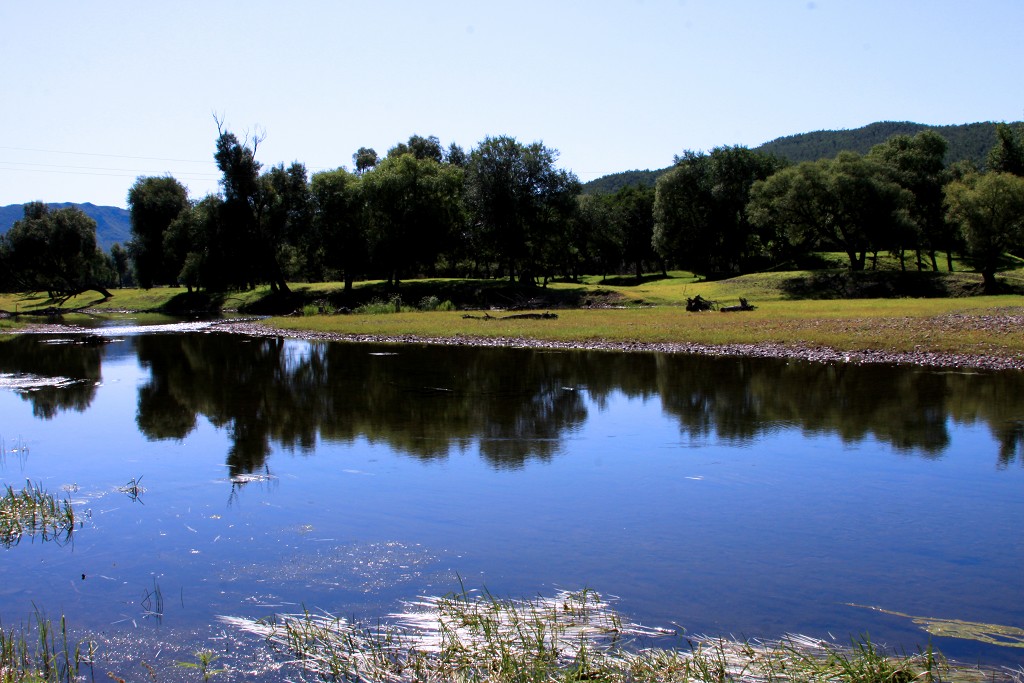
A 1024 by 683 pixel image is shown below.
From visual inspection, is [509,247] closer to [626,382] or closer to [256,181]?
[256,181]

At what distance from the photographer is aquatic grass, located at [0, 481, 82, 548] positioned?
11.6 meters

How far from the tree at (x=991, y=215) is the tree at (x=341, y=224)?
4716 cm

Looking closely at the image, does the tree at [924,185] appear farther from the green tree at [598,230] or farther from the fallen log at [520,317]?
the fallen log at [520,317]

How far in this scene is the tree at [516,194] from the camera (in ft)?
223

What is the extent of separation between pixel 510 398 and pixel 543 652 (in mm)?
16175

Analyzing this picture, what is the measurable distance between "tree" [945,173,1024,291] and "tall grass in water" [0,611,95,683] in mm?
63091

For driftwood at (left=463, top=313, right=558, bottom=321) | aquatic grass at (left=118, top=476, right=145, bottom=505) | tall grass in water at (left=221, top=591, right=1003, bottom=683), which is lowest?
tall grass in water at (left=221, top=591, right=1003, bottom=683)

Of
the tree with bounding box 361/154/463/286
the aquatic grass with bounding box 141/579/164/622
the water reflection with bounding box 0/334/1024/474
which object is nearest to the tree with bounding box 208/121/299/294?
the tree with bounding box 361/154/463/286

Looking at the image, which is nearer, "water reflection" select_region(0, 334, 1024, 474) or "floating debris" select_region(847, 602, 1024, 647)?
"floating debris" select_region(847, 602, 1024, 647)

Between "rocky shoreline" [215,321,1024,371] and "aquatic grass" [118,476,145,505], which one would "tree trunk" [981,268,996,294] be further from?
"aquatic grass" [118,476,145,505]

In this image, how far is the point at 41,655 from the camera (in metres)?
7.70

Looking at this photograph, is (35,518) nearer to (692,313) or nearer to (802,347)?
(802,347)

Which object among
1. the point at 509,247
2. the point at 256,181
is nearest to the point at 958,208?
the point at 509,247

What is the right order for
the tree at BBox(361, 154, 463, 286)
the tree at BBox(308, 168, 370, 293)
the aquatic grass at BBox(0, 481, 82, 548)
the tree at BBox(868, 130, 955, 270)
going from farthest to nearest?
the tree at BBox(868, 130, 955, 270) < the tree at BBox(308, 168, 370, 293) < the tree at BBox(361, 154, 463, 286) < the aquatic grass at BBox(0, 481, 82, 548)
